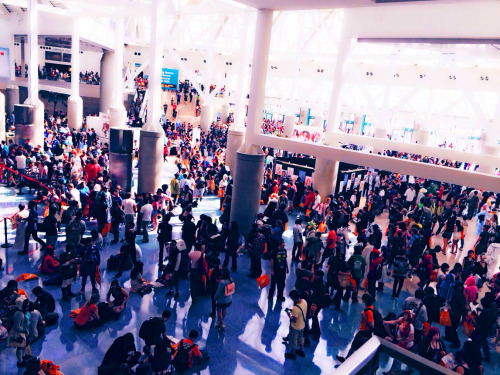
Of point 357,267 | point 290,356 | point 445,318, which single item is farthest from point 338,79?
point 290,356

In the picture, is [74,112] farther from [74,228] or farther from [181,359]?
[181,359]

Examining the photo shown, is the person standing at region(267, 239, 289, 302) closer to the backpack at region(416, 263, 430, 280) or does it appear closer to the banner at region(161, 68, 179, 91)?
the backpack at region(416, 263, 430, 280)

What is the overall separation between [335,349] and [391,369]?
476 centimetres

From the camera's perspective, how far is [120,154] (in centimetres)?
1431

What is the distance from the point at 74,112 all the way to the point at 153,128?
45.3 feet

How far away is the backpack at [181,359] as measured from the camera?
6.09 meters

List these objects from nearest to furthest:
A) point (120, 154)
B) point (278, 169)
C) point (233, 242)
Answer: point (233, 242) → point (120, 154) → point (278, 169)

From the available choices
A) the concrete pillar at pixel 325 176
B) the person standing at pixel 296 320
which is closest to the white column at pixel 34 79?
the concrete pillar at pixel 325 176

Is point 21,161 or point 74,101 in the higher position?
point 74,101

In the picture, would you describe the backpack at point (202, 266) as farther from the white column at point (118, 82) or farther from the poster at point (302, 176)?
the white column at point (118, 82)

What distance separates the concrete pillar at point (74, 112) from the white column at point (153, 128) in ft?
43.5

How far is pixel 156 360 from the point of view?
562 cm

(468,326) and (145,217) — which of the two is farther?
(145,217)

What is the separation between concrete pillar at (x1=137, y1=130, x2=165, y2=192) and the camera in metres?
14.5
